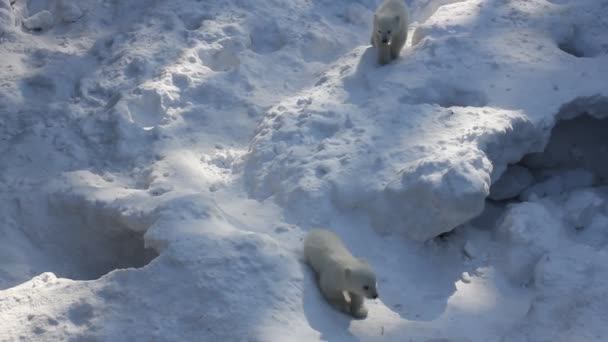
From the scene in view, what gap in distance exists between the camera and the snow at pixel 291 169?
12.0 feet

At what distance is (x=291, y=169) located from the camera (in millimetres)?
4477

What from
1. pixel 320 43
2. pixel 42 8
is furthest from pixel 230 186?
pixel 42 8

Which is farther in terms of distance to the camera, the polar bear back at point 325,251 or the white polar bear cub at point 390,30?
the white polar bear cub at point 390,30

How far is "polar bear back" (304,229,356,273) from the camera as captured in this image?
147 inches

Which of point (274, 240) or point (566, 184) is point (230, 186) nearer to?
point (274, 240)

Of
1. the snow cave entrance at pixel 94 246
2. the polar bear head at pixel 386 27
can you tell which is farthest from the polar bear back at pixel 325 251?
the polar bear head at pixel 386 27

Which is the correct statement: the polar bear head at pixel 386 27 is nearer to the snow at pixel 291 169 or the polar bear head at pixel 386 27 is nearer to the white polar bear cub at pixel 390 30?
the white polar bear cub at pixel 390 30

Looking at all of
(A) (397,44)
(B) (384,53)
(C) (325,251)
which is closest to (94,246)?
(C) (325,251)

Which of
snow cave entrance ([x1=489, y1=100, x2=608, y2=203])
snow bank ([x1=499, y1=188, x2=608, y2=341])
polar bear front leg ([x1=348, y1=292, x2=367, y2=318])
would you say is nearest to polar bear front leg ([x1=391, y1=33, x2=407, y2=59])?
snow cave entrance ([x1=489, y1=100, x2=608, y2=203])

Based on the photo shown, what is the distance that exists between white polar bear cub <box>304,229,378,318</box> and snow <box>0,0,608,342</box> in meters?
0.07

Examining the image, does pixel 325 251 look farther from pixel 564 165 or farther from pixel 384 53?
pixel 564 165

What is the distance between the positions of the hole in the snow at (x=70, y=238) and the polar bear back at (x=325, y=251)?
1123 mm

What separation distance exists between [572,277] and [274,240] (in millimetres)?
1637

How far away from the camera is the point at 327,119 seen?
4758 mm
